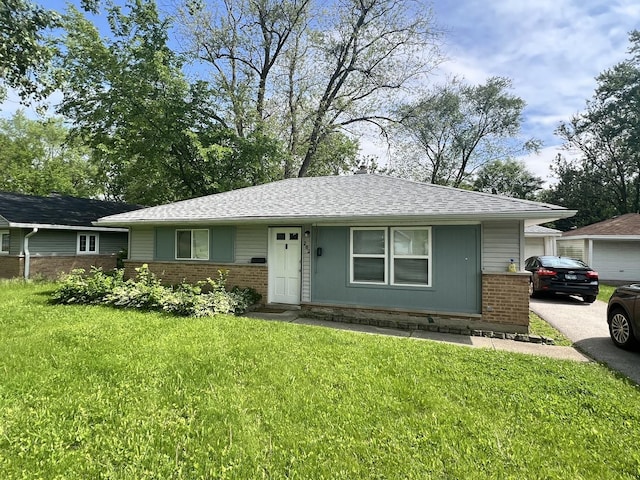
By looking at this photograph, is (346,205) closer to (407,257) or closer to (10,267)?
(407,257)

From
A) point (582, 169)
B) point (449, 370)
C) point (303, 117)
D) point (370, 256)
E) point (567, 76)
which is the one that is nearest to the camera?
point (449, 370)

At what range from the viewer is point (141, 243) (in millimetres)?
11234

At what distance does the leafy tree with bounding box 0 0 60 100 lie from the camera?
24.7ft

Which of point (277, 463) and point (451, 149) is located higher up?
point (451, 149)

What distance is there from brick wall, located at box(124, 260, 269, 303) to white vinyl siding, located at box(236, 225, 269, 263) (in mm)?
339

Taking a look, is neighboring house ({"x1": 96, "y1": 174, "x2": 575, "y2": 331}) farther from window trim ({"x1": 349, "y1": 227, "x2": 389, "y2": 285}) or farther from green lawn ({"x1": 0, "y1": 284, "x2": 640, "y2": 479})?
green lawn ({"x1": 0, "y1": 284, "x2": 640, "y2": 479})

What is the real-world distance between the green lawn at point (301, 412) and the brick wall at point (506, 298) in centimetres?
184

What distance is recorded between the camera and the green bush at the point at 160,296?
7965 mm

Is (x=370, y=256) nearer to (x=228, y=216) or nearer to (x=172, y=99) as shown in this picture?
(x=228, y=216)

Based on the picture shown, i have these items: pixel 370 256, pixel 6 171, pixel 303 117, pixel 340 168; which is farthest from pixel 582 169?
pixel 6 171

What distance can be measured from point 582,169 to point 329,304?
3525 centimetres

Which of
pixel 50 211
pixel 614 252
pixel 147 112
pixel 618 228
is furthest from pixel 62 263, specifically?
pixel 618 228

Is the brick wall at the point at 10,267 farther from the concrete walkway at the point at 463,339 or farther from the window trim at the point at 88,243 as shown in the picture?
the concrete walkway at the point at 463,339

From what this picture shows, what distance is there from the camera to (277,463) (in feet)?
9.25
